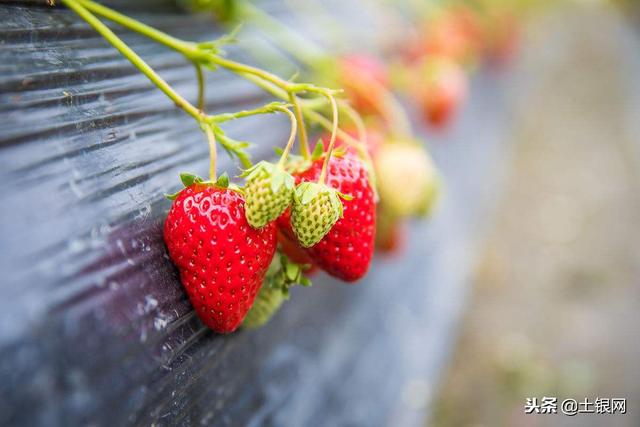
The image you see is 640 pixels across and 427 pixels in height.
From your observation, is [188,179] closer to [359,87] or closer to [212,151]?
[212,151]

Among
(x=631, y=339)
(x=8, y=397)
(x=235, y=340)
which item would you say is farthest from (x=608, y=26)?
(x=8, y=397)

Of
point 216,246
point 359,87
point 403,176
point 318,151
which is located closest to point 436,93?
point 359,87

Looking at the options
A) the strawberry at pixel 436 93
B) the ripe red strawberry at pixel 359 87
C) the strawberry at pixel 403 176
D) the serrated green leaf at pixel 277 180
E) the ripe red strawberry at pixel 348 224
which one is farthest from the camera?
the strawberry at pixel 436 93

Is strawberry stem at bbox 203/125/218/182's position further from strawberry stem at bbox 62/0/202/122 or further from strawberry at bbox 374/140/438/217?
strawberry at bbox 374/140/438/217

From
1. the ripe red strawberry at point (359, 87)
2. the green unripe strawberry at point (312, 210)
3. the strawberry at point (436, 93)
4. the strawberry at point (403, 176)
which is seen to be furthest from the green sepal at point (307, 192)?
the strawberry at point (436, 93)

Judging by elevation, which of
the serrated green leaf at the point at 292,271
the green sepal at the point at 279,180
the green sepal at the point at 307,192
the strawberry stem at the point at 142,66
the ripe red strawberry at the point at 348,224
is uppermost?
the strawberry stem at the point at 142,66

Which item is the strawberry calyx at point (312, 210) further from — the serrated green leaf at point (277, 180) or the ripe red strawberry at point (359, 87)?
the ripe red strawberry at point (359, 87)

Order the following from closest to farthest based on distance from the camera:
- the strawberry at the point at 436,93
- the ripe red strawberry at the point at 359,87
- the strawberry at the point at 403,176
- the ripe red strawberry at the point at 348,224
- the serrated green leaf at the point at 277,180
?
1. the serrated green leaf at the point at 277,180
2. the ripe red strawberry at the point at 348,224
3. the strawberry at the point at 403,176
4. the ripe red strawberry at the point at 359,87
5. the strawberry at the point at 436,93

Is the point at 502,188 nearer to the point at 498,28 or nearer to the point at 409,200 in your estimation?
the point at 498,28
